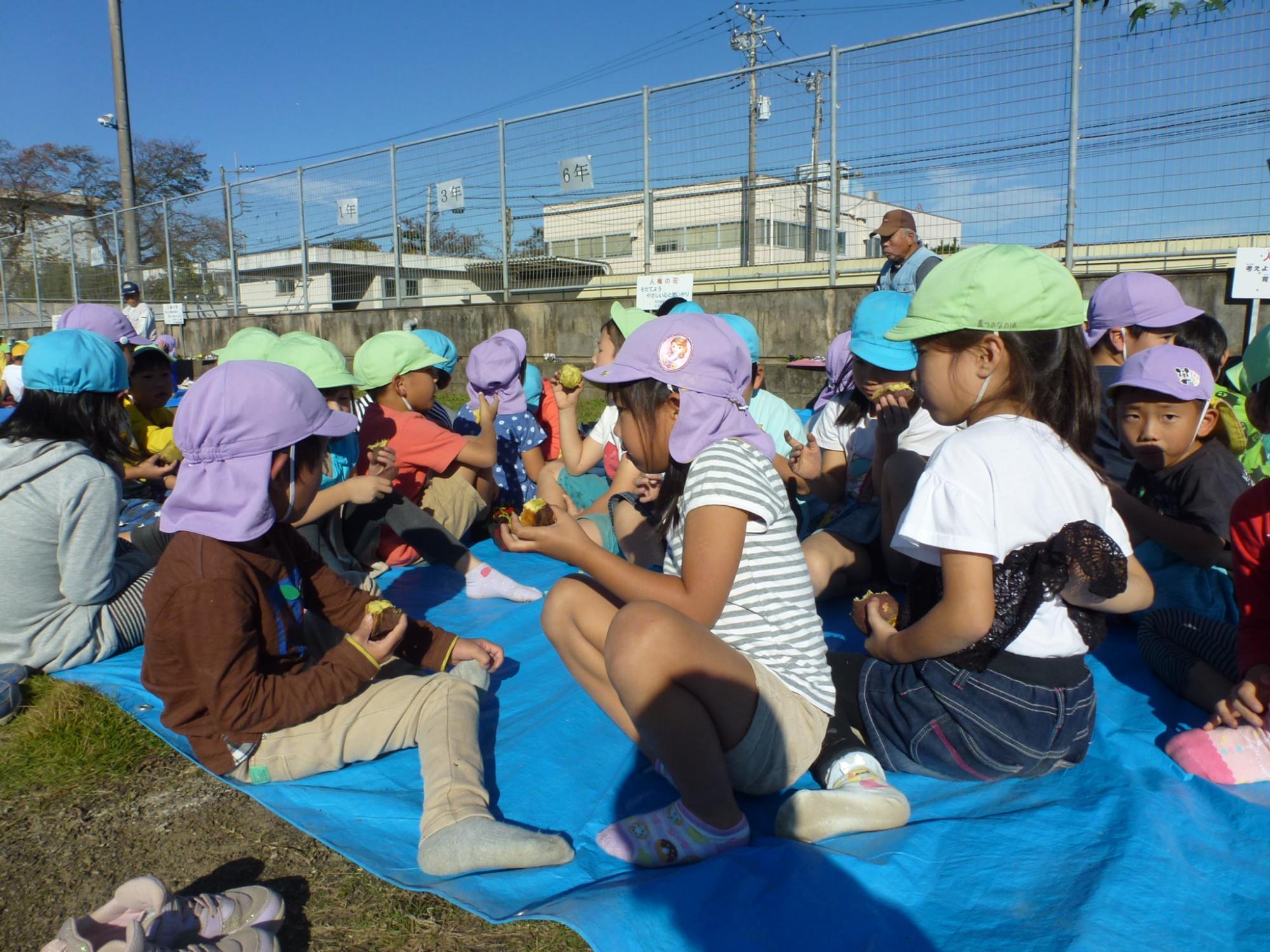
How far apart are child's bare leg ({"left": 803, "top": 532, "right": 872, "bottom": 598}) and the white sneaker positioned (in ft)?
4.53

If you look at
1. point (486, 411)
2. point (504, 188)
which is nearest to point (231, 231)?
point (504, 188)

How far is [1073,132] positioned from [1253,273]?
1.81 meters

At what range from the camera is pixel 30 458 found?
290 centimetres

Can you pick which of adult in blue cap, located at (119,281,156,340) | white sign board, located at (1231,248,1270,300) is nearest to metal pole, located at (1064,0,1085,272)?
white sign board, located at (1231,248,1270,300)

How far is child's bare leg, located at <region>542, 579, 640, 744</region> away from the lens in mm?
2170

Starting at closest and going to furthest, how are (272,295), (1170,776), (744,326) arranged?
(1170,776) → (744,326) → (272,295)

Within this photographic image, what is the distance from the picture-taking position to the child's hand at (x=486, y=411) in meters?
4.50

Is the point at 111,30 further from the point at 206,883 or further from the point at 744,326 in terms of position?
the point at 206,883

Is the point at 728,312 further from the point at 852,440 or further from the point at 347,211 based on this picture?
the point at 347,211

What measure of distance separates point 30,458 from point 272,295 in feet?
45.2

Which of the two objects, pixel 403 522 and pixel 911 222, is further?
pixel 911 222

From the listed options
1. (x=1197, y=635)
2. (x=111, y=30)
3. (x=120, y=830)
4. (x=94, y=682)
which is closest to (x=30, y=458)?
(x=94, y=682)

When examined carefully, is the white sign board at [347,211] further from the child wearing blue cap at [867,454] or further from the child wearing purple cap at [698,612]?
the child wearing purple cap at [698,612]

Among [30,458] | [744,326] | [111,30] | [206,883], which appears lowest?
[206,883]
